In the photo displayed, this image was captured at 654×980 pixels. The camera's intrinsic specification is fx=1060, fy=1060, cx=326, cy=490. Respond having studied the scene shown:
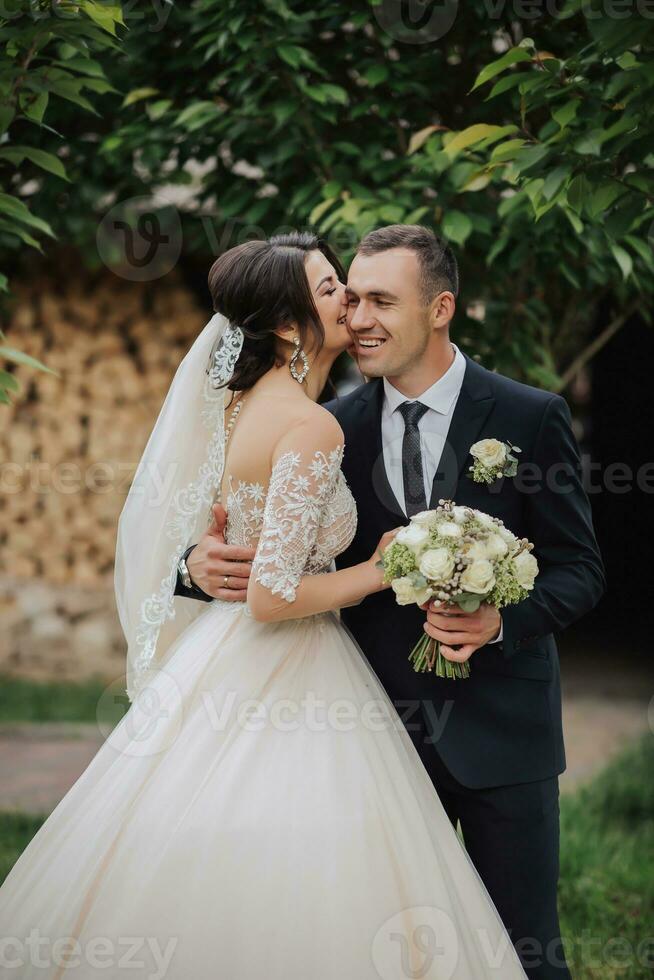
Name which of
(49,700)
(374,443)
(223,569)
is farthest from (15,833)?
(374,443)

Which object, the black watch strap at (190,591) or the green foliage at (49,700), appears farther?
the green foliage at (49,700)

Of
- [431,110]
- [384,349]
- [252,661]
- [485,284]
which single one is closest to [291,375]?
[384,349]

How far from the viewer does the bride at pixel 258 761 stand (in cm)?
235

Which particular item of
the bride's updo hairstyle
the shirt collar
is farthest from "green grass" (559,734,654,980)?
the bride's updo hairstyle

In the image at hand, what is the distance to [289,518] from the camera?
2.57 meters

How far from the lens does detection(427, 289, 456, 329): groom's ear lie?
2.91 m

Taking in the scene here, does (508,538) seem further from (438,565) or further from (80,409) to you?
(80,409)

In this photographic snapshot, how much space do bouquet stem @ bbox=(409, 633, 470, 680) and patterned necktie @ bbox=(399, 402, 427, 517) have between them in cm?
36

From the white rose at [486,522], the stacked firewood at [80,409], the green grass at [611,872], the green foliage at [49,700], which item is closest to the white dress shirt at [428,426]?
the white rose at [486,522]

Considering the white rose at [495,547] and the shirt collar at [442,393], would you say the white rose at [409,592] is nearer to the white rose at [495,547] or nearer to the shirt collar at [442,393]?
the white rose at [495,547]

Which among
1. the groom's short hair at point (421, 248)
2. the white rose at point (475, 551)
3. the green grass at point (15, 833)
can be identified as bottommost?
the green grass at point (15, 833)

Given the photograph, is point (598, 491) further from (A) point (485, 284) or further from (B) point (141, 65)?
(B) point (141, 65)

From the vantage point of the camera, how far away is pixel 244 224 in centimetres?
462

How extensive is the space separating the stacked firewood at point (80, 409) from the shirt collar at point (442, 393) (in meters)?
4.56
